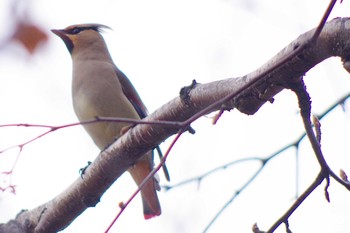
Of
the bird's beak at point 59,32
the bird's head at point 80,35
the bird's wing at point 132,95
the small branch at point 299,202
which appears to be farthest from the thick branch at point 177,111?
the bird's beak at point 59,32

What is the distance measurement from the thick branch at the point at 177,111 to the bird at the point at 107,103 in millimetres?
951

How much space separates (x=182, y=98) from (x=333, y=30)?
75 cm

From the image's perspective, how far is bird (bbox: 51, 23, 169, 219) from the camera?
183 inches

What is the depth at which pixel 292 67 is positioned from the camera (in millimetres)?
2369

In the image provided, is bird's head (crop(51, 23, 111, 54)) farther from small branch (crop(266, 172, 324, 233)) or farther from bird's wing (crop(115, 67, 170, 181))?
small branch (crop(266, 172, 324, 233))

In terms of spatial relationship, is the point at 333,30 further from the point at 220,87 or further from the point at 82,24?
the point at 82,24

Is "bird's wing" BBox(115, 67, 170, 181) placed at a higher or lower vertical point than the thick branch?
lower

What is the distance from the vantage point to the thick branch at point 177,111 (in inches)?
90.3

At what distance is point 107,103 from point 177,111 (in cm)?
209

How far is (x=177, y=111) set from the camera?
2844mm

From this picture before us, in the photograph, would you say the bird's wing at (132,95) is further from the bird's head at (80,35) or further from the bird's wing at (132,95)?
the bird's head at (80,35)

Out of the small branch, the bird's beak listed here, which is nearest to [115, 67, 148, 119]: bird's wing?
the bird's beak

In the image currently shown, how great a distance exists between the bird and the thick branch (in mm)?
951

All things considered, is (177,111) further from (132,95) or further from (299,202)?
(132,95)
